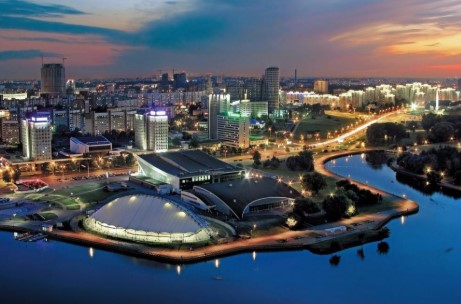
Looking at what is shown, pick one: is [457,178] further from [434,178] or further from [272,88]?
[272,88]

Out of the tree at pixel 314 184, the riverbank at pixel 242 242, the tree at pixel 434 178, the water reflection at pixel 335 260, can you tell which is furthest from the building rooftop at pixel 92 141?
the water reflection at pixel 335 260

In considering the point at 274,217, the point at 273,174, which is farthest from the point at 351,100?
the point at 274,217

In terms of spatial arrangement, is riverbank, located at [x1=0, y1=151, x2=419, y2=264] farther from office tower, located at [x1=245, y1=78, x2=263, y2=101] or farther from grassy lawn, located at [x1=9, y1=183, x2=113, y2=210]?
office tower, located at [x1=245, y1=78, x2=263, y2=101]

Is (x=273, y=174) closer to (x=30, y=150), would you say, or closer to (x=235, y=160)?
(x=235, y=160)

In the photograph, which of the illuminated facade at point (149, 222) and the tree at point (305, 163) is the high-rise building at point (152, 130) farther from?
the illuminated facade at point (149, 222)

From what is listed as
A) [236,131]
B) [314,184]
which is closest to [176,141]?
[236,131]

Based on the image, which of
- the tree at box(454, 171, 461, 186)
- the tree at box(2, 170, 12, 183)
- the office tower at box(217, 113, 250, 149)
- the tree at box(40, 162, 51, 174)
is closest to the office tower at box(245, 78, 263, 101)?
the office tower at box(217, 113, 250, 149)
